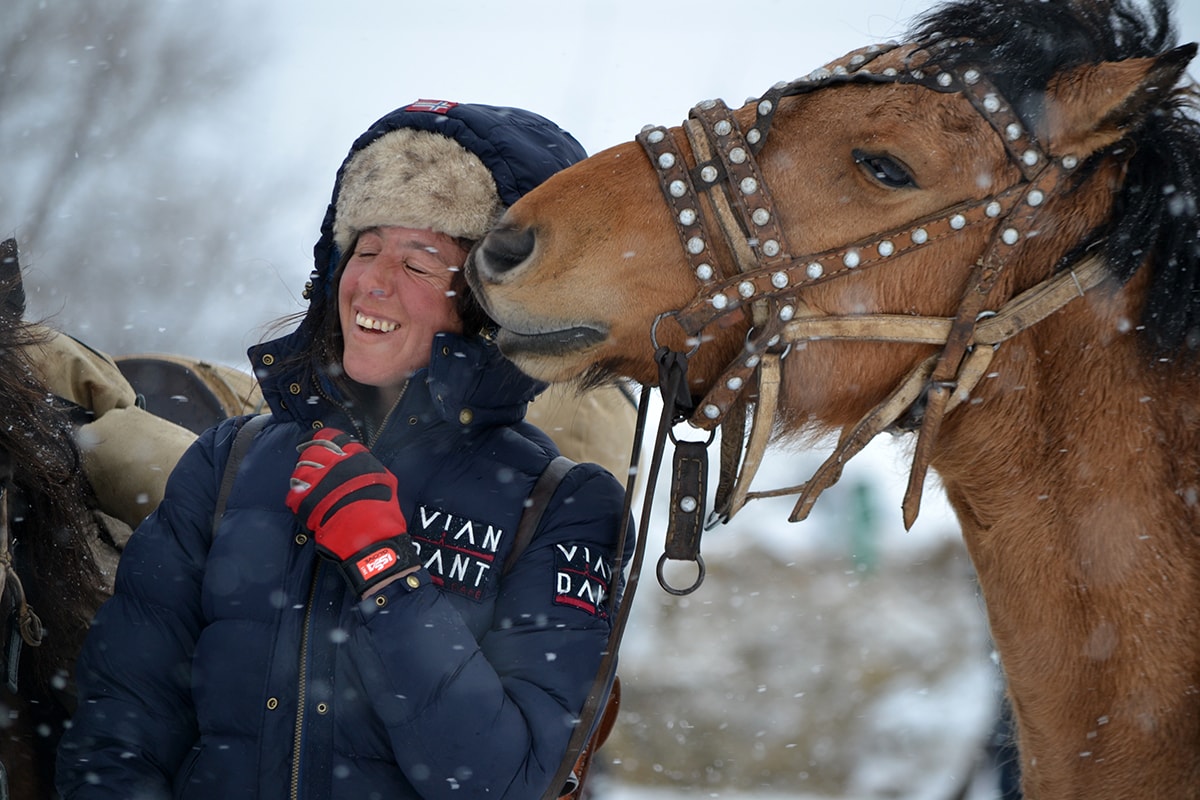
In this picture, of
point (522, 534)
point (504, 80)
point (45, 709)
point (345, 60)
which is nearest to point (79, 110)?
point (345, 60)

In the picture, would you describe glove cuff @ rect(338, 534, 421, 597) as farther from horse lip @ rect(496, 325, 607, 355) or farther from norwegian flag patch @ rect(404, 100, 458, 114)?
norwegian flag patch @ rect(404, 100, 458, 114)

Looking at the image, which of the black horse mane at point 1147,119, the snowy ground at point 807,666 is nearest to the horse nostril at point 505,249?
the black horse mane at point 1147,119

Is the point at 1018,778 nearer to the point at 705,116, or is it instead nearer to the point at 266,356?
the point at 705,116

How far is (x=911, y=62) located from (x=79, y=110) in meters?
10.7

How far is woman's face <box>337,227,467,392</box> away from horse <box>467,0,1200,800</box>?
1.12 ft

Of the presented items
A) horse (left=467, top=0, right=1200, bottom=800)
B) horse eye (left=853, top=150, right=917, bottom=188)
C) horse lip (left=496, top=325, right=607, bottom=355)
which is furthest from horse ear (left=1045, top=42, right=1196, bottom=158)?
horse lip (left=496, top=325, right=607, bottom=355)

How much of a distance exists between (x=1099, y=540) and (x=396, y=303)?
1.45m

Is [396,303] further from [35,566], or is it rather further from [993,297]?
[993,297]

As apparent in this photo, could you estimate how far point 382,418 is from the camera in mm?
2402

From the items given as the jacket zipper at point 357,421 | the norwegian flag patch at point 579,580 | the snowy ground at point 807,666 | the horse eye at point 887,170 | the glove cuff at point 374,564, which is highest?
the horse eye at point 887,170

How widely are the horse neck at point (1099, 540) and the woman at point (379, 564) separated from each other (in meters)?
0.81

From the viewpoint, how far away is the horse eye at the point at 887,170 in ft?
6.37

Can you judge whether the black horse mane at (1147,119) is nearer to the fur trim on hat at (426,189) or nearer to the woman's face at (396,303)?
A: the fur trim on hat at (426,189)

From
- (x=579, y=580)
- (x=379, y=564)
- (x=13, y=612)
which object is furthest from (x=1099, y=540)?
(x=13, y=612)
